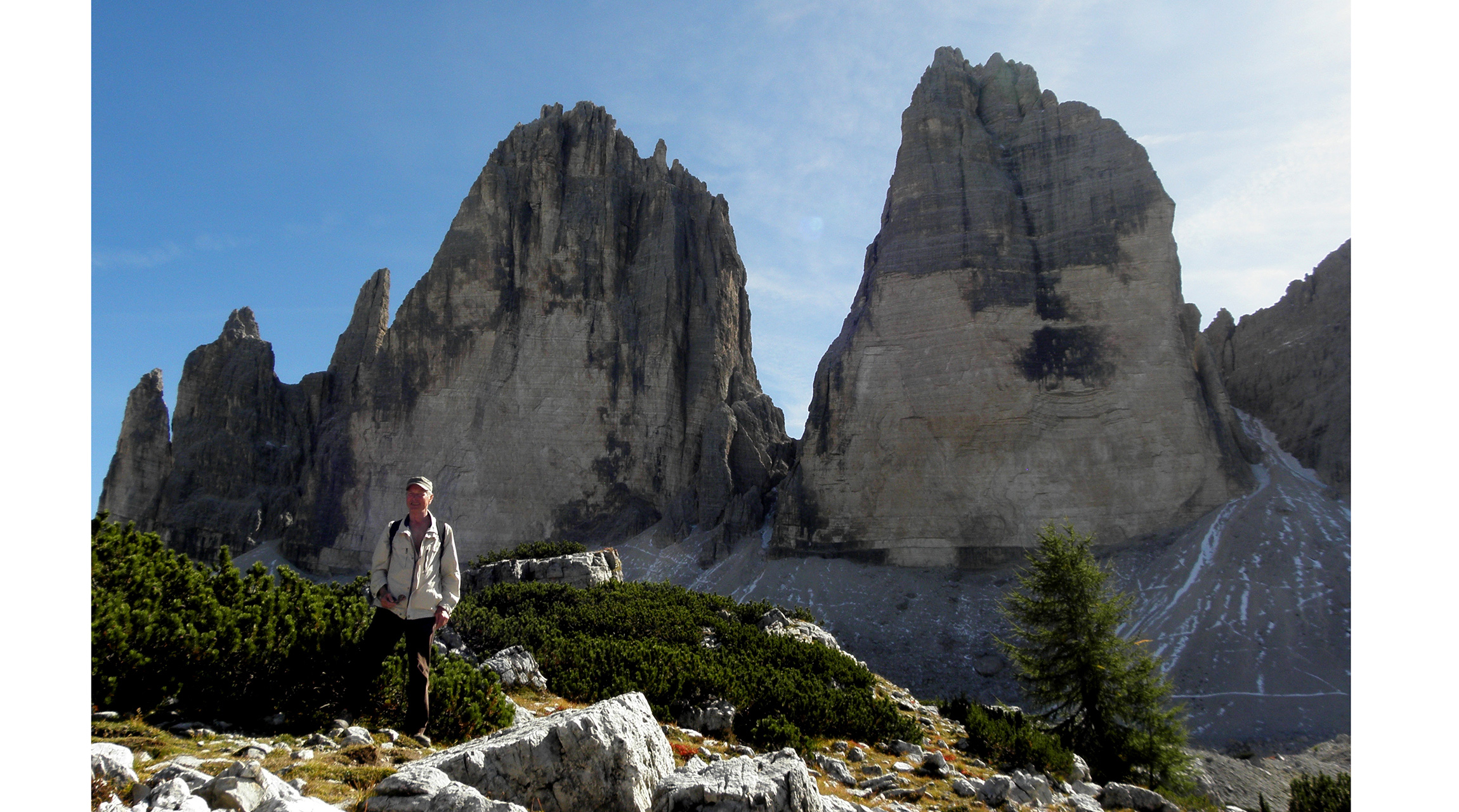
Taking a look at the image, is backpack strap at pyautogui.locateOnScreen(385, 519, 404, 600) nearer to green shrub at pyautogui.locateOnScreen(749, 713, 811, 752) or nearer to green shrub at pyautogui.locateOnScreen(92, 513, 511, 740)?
green shrub at pyautogui.locateOnScreen(92, 513, 511, 740)

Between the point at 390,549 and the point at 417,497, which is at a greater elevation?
the point at 417,497

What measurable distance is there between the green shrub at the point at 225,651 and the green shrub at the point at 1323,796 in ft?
34.7

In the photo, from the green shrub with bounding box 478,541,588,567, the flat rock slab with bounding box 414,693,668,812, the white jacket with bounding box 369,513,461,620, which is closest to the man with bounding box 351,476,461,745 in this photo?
the white jacket with bounding box 369,513,461,620

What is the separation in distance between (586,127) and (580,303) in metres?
13.7

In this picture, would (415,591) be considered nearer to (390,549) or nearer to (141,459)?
(390,549)

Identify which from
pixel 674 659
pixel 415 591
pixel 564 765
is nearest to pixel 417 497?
pixel 415 591

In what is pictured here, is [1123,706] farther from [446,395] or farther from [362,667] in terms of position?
[446,395]

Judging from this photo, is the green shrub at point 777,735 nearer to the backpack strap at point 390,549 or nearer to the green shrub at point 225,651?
the green shrub at point 225,651

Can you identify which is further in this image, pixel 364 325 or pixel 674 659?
pixel 364 325

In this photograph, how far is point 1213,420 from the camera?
118 feet

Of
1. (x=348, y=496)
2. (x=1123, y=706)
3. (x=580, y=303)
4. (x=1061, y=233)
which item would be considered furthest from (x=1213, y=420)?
(x=348, y=496)

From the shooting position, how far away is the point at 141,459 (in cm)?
5462

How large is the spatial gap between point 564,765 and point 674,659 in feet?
21.9

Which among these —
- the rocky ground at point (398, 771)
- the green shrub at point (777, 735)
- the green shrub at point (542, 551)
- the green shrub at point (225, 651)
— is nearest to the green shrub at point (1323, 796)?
the rocky ground at point (398, 771)
